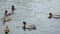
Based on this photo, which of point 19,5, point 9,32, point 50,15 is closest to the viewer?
point 9,32

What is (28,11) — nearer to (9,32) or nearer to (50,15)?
(50,15)

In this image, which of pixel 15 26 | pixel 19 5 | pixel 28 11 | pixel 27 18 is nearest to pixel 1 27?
pixel 15 26

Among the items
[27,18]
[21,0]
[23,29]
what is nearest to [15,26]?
[23,29]

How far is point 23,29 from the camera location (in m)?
19.2

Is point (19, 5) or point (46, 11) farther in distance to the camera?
point (19, 5)

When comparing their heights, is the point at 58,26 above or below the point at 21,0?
below

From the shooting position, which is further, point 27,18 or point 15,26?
point 27,18

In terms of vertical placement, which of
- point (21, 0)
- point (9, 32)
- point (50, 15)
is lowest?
point (9, 32)

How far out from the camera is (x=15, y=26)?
1964 cm

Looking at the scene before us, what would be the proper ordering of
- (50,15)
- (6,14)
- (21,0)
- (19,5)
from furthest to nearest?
(21,0) → (19,5) → (6,14) → (50,15)

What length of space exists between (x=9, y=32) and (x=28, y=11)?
238 inches

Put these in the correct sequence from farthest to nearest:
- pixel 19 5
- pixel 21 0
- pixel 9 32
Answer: pixel 21 0, pixel 19 5, pixel 9 32

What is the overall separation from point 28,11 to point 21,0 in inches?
235

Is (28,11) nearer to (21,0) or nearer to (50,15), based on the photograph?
(50,15)
